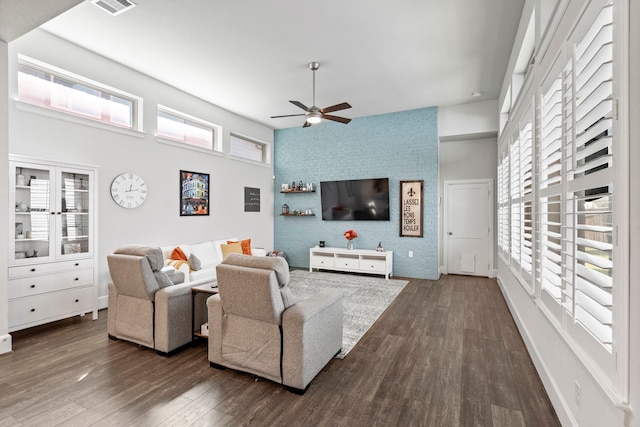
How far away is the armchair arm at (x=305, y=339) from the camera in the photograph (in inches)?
89.1

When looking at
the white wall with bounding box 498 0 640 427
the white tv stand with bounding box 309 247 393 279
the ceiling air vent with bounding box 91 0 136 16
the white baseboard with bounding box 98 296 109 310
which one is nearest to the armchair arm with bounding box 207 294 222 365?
the white wall with bounding box 498 0 640 427

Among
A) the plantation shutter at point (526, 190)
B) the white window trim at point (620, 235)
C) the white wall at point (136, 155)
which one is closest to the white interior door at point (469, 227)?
the plantation shutter at point (526, 190)

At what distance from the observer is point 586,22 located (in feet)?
5.21

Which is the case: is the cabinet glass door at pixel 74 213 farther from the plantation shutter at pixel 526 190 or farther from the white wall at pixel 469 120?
the white wall at pixel 469 120

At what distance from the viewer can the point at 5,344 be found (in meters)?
2.90

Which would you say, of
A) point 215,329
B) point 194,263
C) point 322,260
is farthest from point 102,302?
point 322,260

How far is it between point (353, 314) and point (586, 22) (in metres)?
3.50

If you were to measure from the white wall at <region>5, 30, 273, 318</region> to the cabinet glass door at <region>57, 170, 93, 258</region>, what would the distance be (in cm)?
39

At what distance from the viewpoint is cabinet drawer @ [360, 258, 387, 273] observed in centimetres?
627

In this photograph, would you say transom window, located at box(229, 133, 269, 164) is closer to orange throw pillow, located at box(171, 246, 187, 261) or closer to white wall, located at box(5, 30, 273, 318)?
white wall, located at box(5, 30, 273, 318)

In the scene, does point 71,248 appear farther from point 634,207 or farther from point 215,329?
point 634,207

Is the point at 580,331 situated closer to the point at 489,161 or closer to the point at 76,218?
the point at 76,218

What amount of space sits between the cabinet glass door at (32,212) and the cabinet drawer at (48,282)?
0.24 meters

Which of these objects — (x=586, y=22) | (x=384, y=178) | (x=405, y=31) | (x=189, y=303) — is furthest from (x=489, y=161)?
(x=189, y=303)
